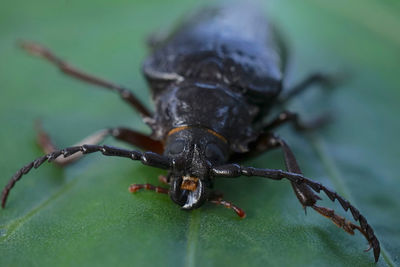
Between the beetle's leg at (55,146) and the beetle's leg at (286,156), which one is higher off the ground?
the beetle's leg at (55,146)

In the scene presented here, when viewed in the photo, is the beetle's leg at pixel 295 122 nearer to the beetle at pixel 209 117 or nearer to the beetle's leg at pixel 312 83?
the beetle at pixel 209 117

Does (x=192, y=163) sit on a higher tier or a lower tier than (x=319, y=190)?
higher

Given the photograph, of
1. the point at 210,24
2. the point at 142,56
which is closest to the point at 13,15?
the point at 142,56

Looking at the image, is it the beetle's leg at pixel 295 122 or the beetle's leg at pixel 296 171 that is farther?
the beetle's leg at pixel 295 122

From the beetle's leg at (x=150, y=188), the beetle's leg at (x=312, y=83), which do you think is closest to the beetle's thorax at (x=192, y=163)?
the beetle's leg at (x=150, y=188)

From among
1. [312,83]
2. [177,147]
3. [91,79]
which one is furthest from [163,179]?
[312,83]

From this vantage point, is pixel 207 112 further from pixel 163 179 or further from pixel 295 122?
pixel 295 122

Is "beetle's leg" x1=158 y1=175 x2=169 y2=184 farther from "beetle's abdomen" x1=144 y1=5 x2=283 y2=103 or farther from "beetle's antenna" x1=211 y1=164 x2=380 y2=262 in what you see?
"beetle's abdomen" x1=144 y1=5 x2=283 y2=103
